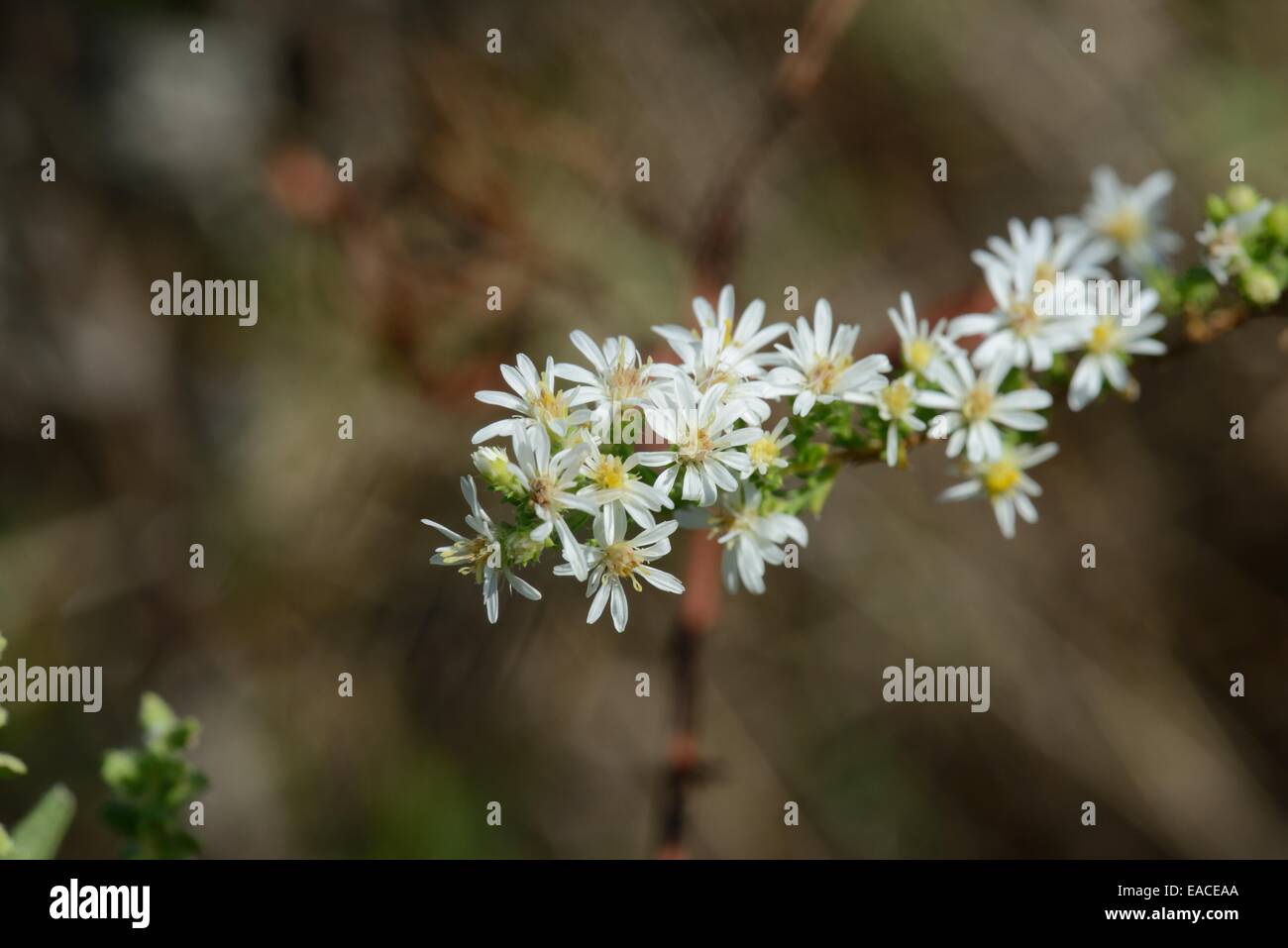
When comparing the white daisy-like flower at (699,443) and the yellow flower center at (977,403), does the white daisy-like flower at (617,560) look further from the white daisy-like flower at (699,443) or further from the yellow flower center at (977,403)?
the yellow flower center at (977,403)

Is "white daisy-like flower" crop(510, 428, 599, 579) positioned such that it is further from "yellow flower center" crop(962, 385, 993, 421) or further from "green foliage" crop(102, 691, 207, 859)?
"green foliage" crop(102, 691, 207, 859)

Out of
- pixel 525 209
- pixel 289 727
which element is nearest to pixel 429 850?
pixel 289 727

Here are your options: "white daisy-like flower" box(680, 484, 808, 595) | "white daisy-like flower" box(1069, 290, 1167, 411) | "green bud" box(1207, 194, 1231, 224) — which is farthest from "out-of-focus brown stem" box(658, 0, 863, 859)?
"green bud" box(1207, 194, 1231, 224)

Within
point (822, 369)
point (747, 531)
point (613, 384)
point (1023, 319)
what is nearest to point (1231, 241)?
point (1023, 319)

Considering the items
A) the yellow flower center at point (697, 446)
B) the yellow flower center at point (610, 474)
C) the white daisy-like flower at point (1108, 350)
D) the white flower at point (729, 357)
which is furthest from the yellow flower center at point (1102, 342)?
the yellow flower center at point (610, 474)

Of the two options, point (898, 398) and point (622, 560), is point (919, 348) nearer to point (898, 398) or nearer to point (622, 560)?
point (898, 398)

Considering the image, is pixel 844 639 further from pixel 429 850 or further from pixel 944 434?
pixel 944 434
